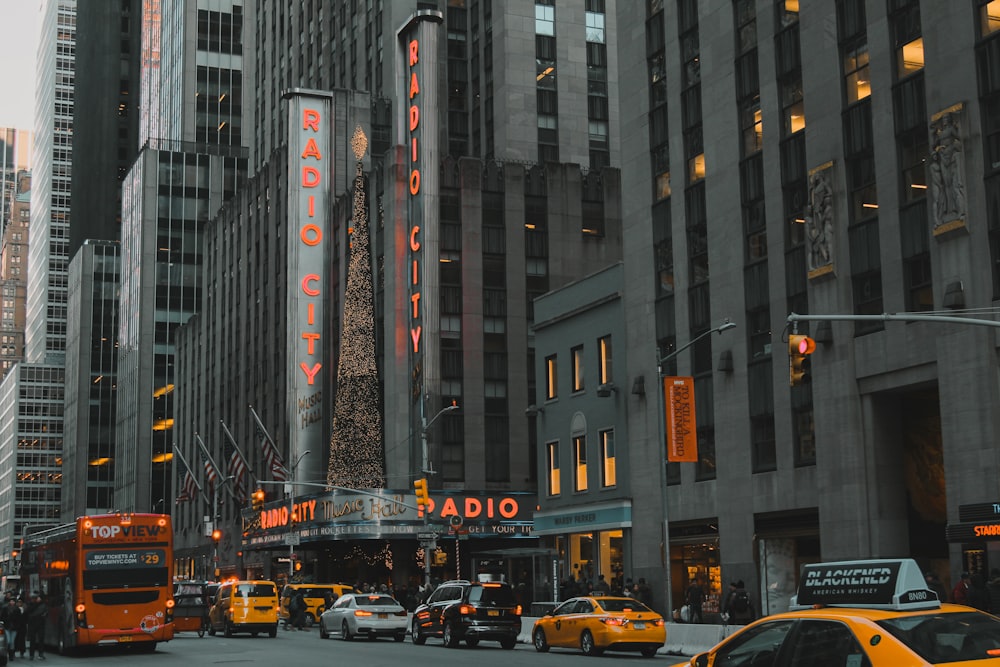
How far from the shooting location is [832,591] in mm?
10906

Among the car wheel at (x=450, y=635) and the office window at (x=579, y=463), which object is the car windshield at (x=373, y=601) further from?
the office window at (x=579, y=463)

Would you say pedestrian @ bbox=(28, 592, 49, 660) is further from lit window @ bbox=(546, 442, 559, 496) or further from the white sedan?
lit window @ bbox=(546, 442, 559, 496)

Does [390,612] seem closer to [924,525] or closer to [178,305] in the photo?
[924,525]

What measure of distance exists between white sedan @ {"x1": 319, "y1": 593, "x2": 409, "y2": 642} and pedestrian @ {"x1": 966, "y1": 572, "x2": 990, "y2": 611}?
17.7 meters

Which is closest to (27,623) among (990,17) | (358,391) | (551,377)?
(551,377)

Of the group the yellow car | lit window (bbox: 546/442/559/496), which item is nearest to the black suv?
the yellow car

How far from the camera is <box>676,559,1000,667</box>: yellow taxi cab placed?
31.7ft

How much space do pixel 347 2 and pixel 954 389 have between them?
73.3 metres

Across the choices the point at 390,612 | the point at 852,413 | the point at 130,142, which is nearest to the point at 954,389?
the point at 852,413

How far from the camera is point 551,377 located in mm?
53562

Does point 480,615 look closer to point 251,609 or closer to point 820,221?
point 251,609

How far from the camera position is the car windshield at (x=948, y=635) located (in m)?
9.66

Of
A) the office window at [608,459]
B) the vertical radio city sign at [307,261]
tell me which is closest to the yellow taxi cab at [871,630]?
the office window at [608,459]

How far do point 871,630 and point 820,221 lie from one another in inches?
1154
